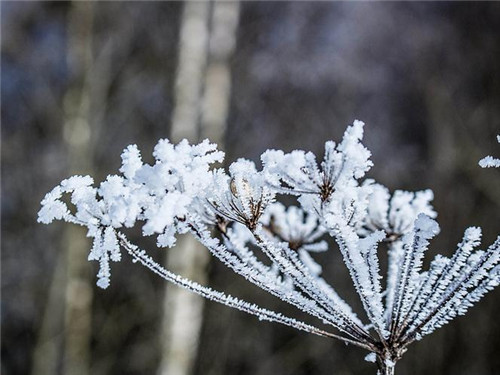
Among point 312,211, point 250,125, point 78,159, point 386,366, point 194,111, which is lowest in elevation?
point 386,366

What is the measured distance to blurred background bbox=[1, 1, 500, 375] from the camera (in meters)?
7.06

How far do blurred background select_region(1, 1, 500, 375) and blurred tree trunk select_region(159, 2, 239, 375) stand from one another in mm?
1974

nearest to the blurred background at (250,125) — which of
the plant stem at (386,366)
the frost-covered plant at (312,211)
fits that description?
the frost-covered plant at (312,211)

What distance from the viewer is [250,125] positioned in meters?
8.34

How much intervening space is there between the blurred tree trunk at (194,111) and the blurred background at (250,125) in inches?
77.7

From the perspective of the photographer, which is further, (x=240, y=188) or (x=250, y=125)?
(x=250, y=125)

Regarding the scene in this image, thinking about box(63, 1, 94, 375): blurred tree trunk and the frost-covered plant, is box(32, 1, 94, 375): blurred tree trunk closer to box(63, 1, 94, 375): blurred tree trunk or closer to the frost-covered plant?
box(63, 1, 94, 375): blurred tree trunk

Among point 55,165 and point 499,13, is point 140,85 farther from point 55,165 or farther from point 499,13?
point 499,13

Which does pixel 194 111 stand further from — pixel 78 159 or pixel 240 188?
pixel 240 188

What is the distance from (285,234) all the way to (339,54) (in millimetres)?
8054

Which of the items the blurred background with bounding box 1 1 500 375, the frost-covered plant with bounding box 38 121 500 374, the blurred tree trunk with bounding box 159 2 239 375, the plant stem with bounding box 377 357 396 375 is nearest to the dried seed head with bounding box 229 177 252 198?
the frost-covered plant with bounding box 38 121 500 374

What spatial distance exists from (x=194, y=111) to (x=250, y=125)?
4.18 metres

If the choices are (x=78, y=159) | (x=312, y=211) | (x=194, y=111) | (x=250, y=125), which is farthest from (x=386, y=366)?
(x=250, y=125)

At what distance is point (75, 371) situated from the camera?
5.77 metres
